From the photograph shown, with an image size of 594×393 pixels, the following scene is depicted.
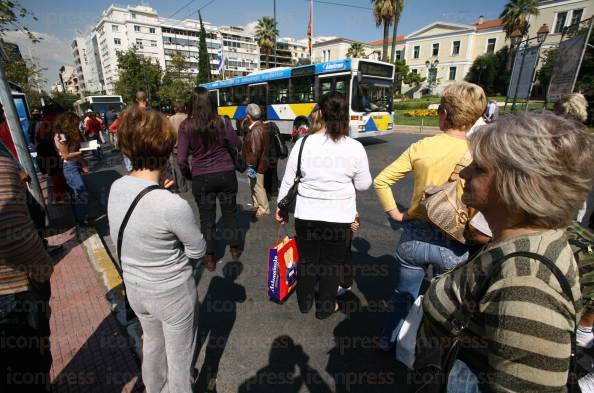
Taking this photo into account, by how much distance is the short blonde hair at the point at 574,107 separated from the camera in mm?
2936

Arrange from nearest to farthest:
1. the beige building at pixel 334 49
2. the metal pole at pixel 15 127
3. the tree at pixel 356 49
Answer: the metal pole at pixel 15 127, the tree at pixel 356 49, the beige building at pixel 334 49

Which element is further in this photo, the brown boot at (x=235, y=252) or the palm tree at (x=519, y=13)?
the palm tree at (x=519, y=13)

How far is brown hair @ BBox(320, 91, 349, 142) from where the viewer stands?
2.33m

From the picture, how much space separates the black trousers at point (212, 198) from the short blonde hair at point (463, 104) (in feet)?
8.22

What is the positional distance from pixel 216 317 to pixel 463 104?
2.80 m

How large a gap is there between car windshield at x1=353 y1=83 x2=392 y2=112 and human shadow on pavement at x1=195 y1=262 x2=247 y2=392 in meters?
9.47

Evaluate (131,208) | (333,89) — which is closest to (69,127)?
(131,208)

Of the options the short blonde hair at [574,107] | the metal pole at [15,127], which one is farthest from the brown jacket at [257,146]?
the short blonde hair at [574,107]

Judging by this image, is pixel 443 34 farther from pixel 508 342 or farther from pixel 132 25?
pixel 132 25

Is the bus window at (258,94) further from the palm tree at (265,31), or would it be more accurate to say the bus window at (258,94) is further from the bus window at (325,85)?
the palm tree at (265,31)

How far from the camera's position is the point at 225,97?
709 inches

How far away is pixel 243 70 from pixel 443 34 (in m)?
50.1

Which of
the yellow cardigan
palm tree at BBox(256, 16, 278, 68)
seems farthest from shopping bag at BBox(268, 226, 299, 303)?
palm tree at BBox(256, 16, 278, 68)

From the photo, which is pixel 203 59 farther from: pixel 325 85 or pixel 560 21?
pixel 560 21
